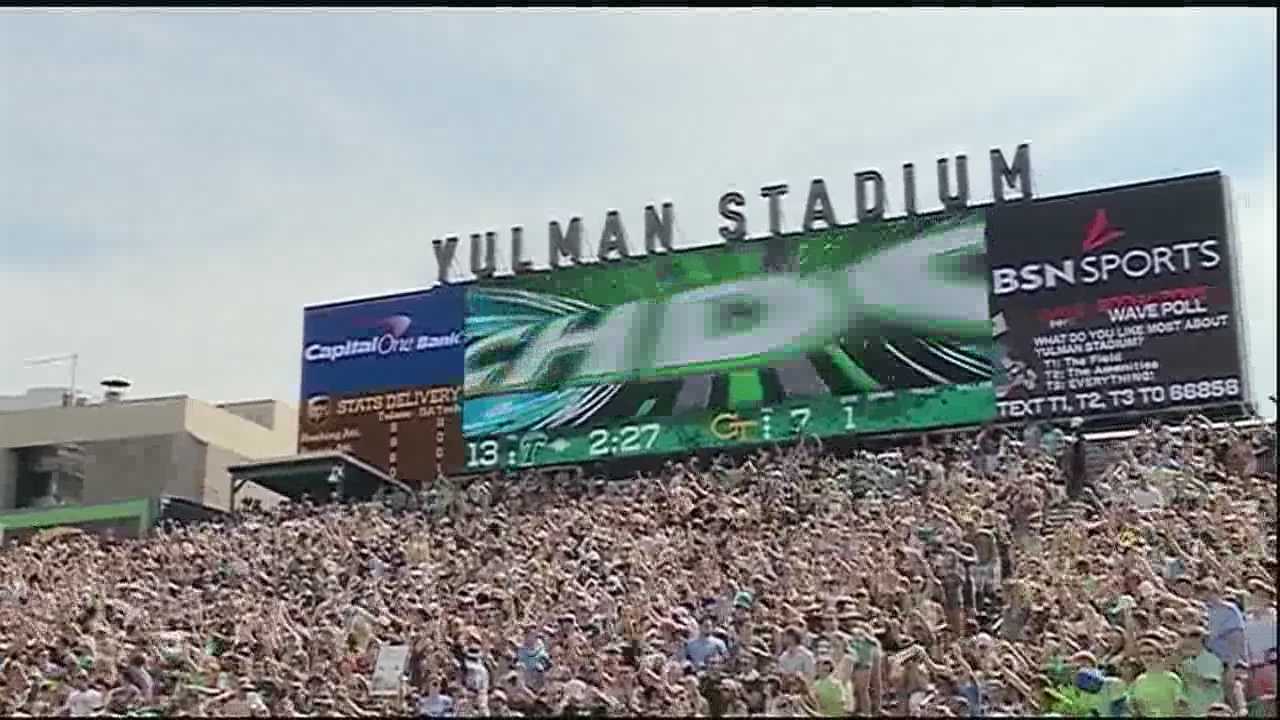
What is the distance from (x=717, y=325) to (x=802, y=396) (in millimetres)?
2188

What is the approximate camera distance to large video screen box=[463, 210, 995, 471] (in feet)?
101

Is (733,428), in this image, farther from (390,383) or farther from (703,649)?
(703,649)

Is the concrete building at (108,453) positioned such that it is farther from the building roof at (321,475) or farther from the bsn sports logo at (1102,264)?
the bsn sports logo at (1102,264)

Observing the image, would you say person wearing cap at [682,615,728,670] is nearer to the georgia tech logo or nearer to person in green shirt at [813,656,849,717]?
person in green shirt at [813,656,849,717]

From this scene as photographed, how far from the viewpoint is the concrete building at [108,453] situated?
4691cm

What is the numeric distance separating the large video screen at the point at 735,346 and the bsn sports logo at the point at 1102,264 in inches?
25.6

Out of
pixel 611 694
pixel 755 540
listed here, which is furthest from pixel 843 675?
pixel 755 540

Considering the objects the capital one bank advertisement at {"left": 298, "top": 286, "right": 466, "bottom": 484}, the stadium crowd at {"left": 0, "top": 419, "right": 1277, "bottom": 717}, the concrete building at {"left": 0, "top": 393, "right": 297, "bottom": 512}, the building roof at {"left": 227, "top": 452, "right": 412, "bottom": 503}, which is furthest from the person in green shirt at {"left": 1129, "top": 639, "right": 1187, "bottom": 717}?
the concrete building at {"left": 0, "top": 393, "right": 297, "bottom": 512}

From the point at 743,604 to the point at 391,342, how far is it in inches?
847

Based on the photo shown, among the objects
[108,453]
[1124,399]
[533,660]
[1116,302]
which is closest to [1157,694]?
[533,660]

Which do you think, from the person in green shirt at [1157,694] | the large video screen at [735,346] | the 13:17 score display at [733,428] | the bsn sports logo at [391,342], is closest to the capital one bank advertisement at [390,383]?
the bsn sports logo at [391,342]

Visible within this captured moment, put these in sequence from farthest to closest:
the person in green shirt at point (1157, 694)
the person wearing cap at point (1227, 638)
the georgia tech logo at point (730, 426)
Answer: the georgia tech logo at point (730, 426) → the person wearing cap at point (1227, 638) → the person in green shirt at point (1157, 694)

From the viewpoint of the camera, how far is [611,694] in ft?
41.4

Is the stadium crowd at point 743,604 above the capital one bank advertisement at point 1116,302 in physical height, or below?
below
